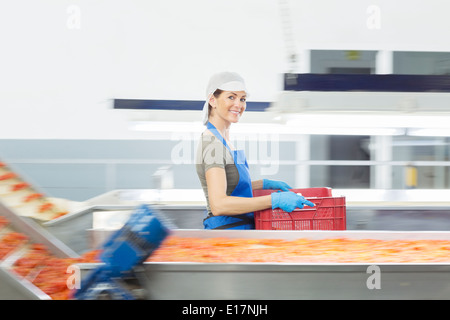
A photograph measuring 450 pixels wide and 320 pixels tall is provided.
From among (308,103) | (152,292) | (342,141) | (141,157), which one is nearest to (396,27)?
(342,141)

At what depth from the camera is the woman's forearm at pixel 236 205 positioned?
2115 millimetres

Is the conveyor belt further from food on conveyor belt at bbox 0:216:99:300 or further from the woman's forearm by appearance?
the woman's forearm

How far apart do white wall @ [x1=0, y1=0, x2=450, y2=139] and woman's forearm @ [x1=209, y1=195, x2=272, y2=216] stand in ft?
17.6

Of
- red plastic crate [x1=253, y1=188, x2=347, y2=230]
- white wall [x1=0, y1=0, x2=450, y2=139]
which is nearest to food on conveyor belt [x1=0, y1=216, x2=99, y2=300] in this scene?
red plastic crate [x1=253, y1=188, x2=347, y2=230]

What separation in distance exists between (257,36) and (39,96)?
13.3 feet

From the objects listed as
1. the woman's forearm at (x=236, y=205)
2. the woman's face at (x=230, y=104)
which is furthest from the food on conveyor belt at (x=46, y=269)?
the woman's face at (x=230, y=104)

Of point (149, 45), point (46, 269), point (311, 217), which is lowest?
point (46, 269)

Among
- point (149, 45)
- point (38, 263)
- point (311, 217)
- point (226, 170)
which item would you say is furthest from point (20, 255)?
point (149, 45)

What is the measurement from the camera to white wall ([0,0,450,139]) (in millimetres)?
7285

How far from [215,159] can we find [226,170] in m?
0.12

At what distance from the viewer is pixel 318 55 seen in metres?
7.09

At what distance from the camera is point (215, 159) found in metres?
2.15

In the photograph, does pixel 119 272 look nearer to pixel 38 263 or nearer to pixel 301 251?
pixel 38 263

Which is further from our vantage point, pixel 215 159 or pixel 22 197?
pixel 22 197
